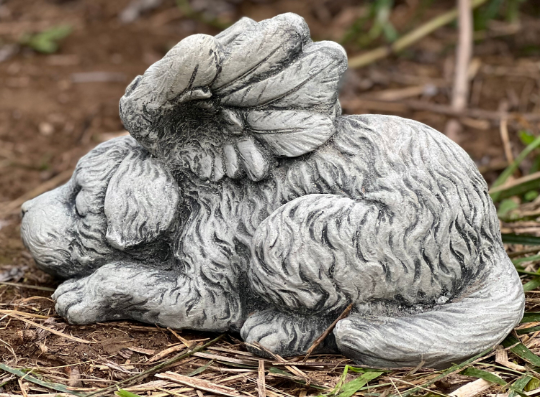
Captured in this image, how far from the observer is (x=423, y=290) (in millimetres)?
2309

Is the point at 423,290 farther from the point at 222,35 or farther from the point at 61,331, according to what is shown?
the point at 61,331

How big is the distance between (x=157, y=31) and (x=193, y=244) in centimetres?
455

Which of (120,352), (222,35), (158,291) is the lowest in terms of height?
(120,352)

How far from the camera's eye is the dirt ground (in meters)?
2.41

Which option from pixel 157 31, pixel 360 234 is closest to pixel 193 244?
pixel 360 234

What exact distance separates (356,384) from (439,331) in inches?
12.3

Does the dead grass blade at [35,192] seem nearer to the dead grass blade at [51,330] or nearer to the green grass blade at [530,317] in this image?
the dead grass blade at [51,330]

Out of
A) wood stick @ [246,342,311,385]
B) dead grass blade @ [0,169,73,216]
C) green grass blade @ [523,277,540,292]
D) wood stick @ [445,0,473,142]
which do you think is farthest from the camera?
wood stick @ [445,0,473,142]

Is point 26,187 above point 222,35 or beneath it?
beneath

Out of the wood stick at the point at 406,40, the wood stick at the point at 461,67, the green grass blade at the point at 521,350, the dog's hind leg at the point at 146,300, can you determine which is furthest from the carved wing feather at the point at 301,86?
the wood stick at the point at 406,40

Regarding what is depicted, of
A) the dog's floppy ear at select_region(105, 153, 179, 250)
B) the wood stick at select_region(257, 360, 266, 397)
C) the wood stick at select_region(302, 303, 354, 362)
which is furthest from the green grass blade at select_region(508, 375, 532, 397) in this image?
the dog's floppy ear at select_region(105, 153, 179, 250)

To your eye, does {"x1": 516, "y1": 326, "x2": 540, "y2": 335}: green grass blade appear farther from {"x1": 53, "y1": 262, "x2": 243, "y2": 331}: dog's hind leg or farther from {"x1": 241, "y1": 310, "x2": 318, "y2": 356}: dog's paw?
{"x1": 53, "y1": 262, "x2": 243, "y2": 331}: dog's hind leg

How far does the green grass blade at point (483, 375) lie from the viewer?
221cm

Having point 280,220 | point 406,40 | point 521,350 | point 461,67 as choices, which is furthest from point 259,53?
point 406,40
